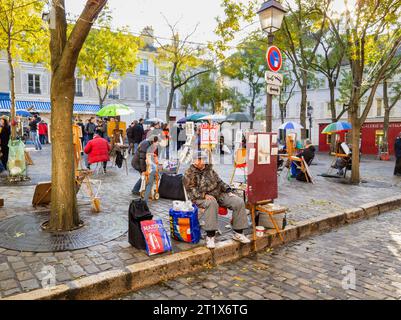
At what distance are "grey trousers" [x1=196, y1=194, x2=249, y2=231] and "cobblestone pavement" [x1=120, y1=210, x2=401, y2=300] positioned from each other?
20.5 inches

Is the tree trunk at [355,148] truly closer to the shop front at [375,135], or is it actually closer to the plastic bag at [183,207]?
the plastic bag at [183,207]

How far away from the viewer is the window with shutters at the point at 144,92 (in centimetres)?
4175

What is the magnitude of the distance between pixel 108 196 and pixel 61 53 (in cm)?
368

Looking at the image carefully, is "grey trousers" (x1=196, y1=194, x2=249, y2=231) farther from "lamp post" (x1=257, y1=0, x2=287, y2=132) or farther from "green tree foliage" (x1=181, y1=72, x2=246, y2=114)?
"green tree foliage" (x1=181, y1=72, x2=246, y2=114)

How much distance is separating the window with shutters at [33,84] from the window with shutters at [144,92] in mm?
12137

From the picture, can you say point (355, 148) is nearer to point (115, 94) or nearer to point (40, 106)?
point (40, 106)

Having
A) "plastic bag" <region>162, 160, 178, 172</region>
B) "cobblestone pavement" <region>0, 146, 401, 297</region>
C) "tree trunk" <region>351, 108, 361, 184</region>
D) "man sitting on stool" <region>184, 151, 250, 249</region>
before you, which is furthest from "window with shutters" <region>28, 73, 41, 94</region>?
"man sitting on stool" <region>184, 151, 250, 249</region>

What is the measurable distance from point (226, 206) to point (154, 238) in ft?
4.04

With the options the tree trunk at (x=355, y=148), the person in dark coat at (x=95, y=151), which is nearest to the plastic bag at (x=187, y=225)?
the person in dark coat at (x=95, y=151)

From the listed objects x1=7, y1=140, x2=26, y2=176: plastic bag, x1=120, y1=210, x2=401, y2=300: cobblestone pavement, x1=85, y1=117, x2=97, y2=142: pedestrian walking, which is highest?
x1=85, y1=117, x2=97, y2=142: pedestrian walking

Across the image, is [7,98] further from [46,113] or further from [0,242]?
[0,242]

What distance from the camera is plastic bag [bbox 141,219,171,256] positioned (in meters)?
4.36

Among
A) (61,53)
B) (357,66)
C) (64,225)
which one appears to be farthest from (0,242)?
(357,66)

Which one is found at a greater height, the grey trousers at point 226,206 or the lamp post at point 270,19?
the lamp post at point 270,19
